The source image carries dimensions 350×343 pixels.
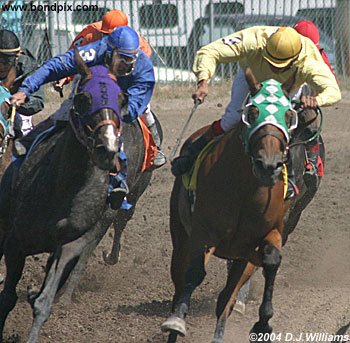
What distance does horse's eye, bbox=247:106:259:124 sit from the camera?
698cm

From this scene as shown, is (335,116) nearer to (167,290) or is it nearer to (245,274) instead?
(167,290)

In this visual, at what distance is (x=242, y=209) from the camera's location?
7316 millimetres

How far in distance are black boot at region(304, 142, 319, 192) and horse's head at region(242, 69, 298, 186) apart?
185 cm

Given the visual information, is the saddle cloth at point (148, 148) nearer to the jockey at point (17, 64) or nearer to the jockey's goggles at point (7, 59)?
the jockey at point (17, 64)

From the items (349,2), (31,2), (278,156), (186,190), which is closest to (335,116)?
(349,2)

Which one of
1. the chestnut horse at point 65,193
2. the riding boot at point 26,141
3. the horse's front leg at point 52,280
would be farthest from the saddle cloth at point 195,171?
the riding boot at point 26,141

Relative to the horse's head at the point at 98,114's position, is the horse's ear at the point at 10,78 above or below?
below

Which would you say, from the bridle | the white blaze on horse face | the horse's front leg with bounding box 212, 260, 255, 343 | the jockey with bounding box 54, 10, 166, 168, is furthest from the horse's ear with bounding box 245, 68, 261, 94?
the jockey with bounding box 54, 10, 166, 168

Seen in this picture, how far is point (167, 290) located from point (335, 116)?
25.0ft

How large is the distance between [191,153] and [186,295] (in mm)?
1323

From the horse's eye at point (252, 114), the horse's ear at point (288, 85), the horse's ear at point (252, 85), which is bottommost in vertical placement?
the horse's eye at point (252, 114)

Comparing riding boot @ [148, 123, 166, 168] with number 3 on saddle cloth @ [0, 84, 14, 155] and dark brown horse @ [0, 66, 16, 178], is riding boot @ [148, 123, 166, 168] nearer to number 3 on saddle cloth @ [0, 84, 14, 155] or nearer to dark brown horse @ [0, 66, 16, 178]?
dark brown horse @ [0, 66, 16, 178]

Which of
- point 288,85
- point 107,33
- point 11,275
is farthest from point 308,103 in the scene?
point 107,33

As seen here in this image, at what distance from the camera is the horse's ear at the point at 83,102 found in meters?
6.82
